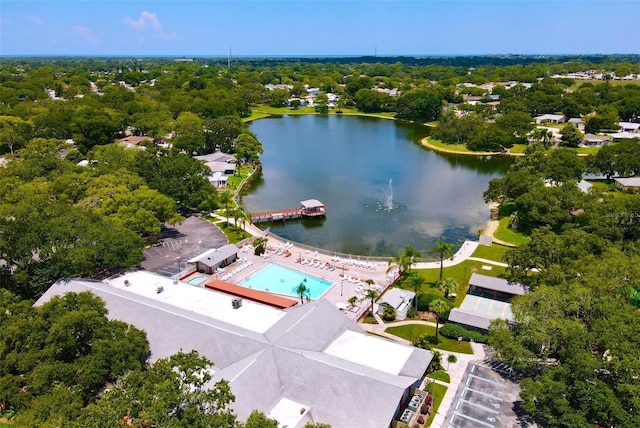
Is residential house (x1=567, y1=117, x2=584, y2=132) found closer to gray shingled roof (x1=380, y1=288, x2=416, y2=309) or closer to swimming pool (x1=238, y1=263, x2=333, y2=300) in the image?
gray shingled roof (x1=380, y1=288, x2=416, y2=309)

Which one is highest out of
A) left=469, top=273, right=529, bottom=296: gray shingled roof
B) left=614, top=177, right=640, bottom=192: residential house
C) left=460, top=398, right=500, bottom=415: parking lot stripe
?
left=614, top=177, right=640, bottom=192: residential house

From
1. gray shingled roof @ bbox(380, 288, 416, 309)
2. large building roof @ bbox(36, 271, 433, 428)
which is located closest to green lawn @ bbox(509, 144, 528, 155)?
gray shingled roof @ bbox(380, 288, 416, 309)

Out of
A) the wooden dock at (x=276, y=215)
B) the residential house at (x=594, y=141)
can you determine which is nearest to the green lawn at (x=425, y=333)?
the wooden dock at (x=276, y=215)

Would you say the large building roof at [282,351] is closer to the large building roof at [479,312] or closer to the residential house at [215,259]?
the residential house at [215,259]

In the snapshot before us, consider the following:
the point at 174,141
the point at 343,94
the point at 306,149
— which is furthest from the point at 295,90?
the point at 174,141

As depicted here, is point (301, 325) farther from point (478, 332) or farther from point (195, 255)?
point (195, 255)

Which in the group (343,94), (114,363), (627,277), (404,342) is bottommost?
(404,342)

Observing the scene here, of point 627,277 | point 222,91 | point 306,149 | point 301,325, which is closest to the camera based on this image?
point 301,325

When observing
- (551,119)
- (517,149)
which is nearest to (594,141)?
(517,149)
